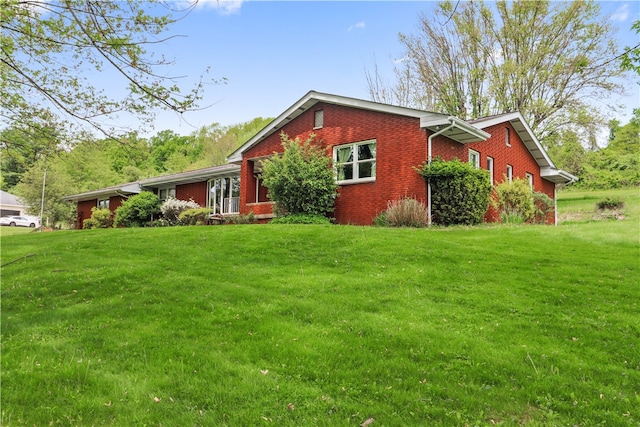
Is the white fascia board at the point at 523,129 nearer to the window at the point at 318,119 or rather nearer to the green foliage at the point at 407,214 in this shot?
the green foliage at the point at 407,214

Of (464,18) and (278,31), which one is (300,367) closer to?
(278,31)

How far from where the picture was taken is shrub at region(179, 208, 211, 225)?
20641 millimetres

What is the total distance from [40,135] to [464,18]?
29.9m

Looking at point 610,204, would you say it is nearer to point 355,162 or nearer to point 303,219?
point 355,162

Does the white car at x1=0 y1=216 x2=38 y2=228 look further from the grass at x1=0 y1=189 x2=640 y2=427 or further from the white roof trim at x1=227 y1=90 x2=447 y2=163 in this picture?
the grass at x1=0 y1=189 x2=640 y2=427

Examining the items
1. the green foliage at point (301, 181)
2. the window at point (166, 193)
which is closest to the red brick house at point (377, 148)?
the green foliage at point (301, 181)

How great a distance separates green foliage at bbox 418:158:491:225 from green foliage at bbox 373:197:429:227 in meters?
0.64

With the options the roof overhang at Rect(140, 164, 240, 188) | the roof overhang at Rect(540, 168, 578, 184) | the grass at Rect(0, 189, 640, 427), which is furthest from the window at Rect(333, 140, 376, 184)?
the roof overhang at Rect(540, 168, 578, 184)

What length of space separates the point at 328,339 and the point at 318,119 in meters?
14.1

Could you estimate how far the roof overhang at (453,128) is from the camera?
13855 millimetres

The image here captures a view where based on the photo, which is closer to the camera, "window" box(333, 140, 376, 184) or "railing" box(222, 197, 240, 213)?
"window" box(333, 140, 376, 184)

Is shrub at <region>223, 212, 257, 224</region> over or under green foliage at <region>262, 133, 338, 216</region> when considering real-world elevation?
under

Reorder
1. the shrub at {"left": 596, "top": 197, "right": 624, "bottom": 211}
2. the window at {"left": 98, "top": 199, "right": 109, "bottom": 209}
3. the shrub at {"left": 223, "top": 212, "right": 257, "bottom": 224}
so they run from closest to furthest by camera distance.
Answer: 1. the shrub at {"left": 223, "top": 212, "right": 257, "bottom": 224}
2. the shrub at {"left": 596, "top": 197, "right": 624, "bottom": 211}
3. the window at {"left": 98, "top": 199, "right": 109, "bottom": 209}

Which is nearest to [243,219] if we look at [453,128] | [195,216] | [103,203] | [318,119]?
[195,216]
